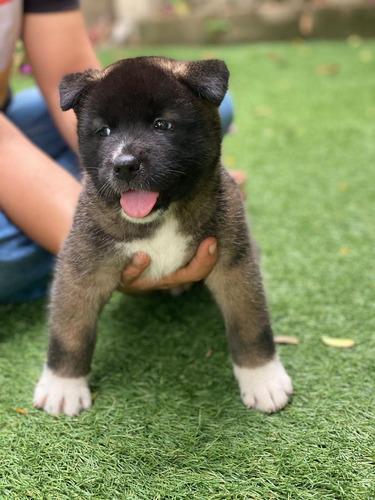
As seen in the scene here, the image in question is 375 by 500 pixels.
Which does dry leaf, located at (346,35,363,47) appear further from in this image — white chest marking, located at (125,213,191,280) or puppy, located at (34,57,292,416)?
white chest marking, located at (125,213,191,280)

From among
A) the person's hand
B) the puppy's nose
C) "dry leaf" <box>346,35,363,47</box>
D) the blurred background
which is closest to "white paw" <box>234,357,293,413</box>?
the person's hand

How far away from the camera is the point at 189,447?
1.79 m

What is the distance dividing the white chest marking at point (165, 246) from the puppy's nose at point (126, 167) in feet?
0.95

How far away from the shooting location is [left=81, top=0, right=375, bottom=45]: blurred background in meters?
8.05

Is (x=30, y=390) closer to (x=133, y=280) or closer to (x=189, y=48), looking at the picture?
(x=133, y=280)

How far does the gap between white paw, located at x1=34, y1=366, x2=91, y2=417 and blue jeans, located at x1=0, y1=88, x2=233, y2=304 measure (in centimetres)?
60

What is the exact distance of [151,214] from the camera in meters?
1.69

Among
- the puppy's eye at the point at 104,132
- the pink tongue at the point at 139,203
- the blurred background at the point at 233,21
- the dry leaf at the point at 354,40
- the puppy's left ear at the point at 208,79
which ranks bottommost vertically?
the dry leaf at the point at 354,40

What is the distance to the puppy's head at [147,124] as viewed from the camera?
1572 millimetres

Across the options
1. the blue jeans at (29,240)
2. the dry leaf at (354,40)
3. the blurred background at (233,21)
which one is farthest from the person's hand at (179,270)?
the blurred background at (233,21)

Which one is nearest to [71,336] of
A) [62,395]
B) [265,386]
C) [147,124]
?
[62,395]

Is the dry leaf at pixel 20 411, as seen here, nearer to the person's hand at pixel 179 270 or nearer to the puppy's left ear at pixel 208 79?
the person's hand at pixel 179 270

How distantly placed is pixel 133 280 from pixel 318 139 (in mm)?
2960

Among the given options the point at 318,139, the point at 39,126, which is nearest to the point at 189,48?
the point at 318,139
